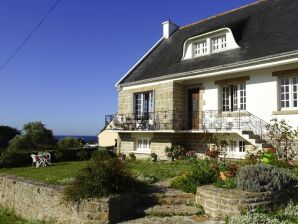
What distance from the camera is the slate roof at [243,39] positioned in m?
14.7

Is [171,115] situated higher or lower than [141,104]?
lower

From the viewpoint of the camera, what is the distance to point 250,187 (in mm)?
7566

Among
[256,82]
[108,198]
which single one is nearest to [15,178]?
[108,198]

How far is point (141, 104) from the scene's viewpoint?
20.0m

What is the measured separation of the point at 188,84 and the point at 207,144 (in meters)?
3.51

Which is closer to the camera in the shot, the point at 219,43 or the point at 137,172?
the point at 137,172

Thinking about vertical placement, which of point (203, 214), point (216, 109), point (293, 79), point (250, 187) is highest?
point (293, 79)

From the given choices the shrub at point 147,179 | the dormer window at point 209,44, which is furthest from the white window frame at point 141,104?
the shrub at point 147,179

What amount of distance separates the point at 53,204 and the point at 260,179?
18.7 feet

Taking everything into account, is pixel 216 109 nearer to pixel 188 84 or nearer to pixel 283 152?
pixel 188 84

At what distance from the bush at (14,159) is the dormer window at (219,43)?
1272cm

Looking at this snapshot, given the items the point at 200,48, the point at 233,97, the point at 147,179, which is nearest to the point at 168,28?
the point at 200,48

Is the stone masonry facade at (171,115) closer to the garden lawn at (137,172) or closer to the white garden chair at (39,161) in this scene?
the garden lawn at (137,172)

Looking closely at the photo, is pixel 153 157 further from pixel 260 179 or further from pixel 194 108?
pixel 260 179
